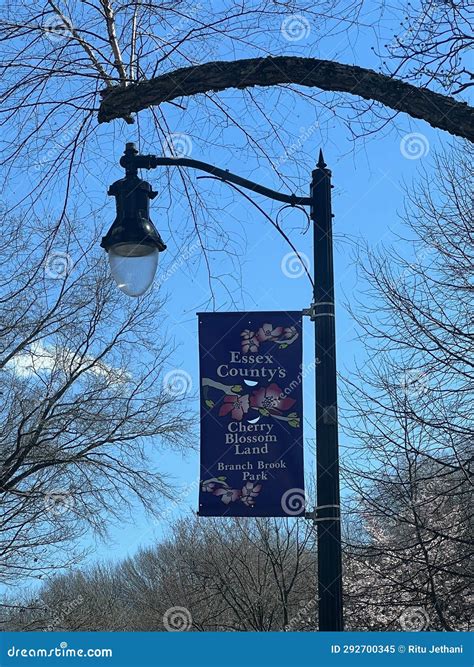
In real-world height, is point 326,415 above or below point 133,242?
below

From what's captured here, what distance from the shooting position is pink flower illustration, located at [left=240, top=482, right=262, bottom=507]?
5062 mm

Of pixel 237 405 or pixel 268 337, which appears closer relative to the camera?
pixel 237 405

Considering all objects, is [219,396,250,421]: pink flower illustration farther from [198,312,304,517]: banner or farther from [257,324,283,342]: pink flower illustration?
[257,324,283,342]: pink flower illustration

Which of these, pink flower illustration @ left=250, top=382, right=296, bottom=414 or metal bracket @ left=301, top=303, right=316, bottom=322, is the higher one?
metal bracket @ left=301, top=303, right=316, bottom=322

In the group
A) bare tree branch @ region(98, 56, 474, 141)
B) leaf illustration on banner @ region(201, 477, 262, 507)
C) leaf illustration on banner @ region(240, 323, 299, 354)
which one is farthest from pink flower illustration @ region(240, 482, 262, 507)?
bare tree branch @ region(98, 56, 474, 141)

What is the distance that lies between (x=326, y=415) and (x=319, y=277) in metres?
0.77

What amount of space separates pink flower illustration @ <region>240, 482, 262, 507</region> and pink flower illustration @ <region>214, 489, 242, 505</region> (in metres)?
0.03

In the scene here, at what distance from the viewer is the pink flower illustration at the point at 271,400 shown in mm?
5133

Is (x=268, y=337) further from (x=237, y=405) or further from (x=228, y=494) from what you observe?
(x=228, y=494)

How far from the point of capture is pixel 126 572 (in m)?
44.3

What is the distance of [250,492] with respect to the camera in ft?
16.6

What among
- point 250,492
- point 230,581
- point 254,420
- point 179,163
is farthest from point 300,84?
point 230,581

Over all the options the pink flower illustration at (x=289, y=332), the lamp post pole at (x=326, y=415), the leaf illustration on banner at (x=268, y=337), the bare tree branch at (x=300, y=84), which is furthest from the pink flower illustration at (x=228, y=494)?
the bare tree branch at (x=300, y=84)

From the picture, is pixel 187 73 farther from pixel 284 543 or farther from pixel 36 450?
pixel 284 543
